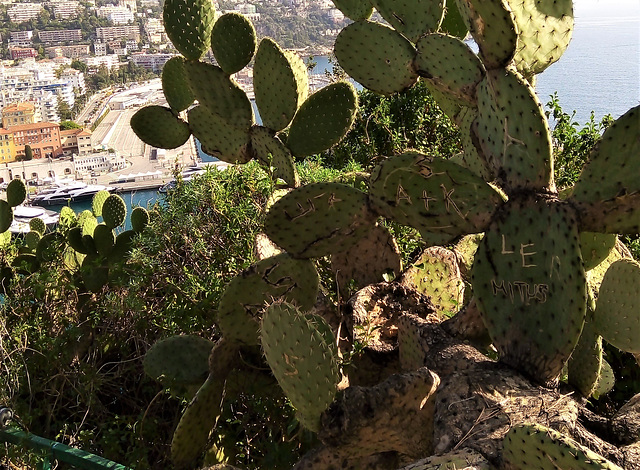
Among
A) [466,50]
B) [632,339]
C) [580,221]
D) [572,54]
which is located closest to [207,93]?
[466,50]

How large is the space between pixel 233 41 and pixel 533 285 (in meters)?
1.45

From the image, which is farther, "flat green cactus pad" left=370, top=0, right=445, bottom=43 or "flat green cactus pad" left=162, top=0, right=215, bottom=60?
"flat green cactus pad" left=162, top=0, right=215, bottom=60

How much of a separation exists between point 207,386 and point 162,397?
601 millimetres

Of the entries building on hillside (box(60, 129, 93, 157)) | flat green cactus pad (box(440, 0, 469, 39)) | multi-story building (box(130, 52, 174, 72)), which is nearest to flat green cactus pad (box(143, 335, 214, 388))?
flat green cactus pad (box(440, 0, 469, 39))

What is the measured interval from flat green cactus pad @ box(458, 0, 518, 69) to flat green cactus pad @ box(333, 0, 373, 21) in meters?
0.64

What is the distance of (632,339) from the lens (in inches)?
61.3

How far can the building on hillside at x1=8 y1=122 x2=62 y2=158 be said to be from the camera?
1277 inches

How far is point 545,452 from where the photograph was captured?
0.99 m

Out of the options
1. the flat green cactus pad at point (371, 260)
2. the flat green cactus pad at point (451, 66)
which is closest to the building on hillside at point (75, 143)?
the flat green cactus pad at point (371, 260)

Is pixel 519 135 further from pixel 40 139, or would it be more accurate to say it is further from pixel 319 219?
pixel 40 139

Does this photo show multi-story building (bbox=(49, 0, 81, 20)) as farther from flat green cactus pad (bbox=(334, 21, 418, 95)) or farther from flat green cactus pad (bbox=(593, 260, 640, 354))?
flat green cactus pad (bbox=(593, 260, 640, 354))

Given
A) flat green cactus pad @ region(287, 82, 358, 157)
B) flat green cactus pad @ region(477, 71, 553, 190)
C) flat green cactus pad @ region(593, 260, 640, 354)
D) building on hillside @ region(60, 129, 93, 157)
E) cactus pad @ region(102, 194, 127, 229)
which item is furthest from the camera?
building on hillside @ region(60, 129, 93, 157)

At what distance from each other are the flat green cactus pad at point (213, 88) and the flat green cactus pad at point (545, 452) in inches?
65.6

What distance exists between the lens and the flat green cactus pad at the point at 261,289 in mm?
1887
